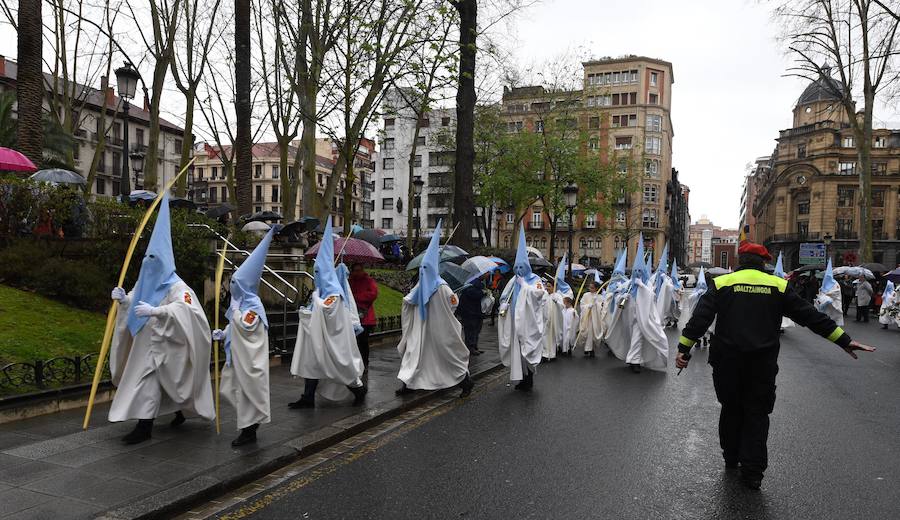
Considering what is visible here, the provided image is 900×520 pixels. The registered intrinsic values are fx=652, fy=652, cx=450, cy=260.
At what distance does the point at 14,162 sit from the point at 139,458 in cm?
849

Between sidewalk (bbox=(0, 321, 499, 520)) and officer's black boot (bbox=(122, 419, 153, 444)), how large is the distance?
2.9 inches

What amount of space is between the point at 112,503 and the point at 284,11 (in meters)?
14.2

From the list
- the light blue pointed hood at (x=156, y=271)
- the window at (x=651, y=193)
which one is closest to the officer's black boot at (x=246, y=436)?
the light blue pointed hood at (x=156, y=271)

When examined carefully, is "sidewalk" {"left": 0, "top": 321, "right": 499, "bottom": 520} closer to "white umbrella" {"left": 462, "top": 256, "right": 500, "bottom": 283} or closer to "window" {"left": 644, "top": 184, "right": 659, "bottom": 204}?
"white umbrella" {"left": 462, "top": 256, "right": 500, "bottom": 283}

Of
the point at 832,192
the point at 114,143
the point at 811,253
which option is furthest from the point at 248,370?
the point at 832,192

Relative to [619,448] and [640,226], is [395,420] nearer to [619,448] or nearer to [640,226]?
[619,448]

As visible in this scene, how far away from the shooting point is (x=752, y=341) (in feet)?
16.2

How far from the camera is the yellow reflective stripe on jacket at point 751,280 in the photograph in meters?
5.05

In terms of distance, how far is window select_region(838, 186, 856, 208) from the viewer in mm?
72625

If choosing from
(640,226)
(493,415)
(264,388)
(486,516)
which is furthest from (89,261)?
(640,226)

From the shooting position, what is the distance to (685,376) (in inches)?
399

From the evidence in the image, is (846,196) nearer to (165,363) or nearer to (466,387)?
(466,387)

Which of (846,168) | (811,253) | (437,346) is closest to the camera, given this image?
(437,346)

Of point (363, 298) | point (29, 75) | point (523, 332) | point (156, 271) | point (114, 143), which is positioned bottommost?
point (523, 332)
